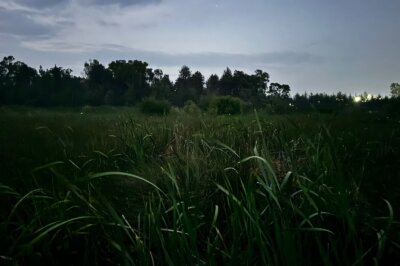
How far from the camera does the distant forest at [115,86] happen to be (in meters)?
63.8

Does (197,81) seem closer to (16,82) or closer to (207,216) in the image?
(16,82)

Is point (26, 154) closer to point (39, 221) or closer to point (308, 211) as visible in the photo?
point (39, 221)

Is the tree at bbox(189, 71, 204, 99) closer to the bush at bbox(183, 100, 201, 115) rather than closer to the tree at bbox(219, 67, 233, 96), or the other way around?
the tree at bbox(219, 67, 233, 96)

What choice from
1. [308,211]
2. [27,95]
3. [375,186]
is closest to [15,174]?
[308,211]

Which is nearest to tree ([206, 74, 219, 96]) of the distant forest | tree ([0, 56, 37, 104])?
the distant forest

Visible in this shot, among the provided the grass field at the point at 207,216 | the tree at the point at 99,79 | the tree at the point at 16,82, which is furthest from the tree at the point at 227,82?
the grass field at the point at 207,216

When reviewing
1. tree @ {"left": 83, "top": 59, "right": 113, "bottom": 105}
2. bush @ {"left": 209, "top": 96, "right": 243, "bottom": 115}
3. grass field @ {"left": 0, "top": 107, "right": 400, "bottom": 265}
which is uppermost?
tree @ {"left": 83, "top": 59, "right": 113, "bottom": 105}

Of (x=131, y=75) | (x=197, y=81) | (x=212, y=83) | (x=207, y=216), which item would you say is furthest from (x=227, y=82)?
(x=207, y=216)

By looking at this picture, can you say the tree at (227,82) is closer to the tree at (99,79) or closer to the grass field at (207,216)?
the tree at (99,79)

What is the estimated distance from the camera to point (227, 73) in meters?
93.2

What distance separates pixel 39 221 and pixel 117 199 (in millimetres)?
507

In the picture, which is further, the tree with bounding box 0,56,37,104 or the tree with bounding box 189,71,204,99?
the tree with bounding box 189,71,204,99

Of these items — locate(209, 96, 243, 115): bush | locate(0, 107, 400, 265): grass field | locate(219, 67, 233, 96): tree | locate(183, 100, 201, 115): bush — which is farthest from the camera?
locate(219, 67, 233, 96): tree

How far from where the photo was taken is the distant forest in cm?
6381
